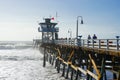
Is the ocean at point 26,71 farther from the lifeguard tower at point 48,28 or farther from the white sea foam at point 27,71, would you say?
the lifeguard tower at point 48,28

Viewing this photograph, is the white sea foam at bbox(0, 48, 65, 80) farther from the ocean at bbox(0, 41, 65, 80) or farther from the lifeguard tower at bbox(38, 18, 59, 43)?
the lifeguard tower at bbox(38, 18, 59, 43)

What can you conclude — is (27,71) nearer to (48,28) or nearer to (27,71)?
(27,71)

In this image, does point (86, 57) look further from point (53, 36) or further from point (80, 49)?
point (53, 36)

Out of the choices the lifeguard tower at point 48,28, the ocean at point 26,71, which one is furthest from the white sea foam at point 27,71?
the lifeguard tower at point 48,28

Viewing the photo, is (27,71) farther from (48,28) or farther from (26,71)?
(48,28)

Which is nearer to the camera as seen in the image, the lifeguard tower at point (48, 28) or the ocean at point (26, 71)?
the ocean at point (26, 71)

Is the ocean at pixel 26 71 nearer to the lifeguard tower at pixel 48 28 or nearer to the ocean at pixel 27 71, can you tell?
the ocean at pixel 27 71

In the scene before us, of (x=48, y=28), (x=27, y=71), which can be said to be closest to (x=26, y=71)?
(x=27, y=71)

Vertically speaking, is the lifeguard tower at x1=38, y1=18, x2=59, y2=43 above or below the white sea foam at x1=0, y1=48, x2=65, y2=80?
above

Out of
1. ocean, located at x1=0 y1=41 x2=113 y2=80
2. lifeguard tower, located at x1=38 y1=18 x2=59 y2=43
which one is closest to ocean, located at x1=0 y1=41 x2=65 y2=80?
ocean, located at x1=0 y1=41 x2=113 y2=80

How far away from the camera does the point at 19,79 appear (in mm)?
28547

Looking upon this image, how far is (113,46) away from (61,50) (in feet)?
60.4

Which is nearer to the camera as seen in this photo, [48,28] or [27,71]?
[27,71]

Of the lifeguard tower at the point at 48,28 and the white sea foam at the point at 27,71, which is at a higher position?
the lifeguard tower at the point at 48,28
